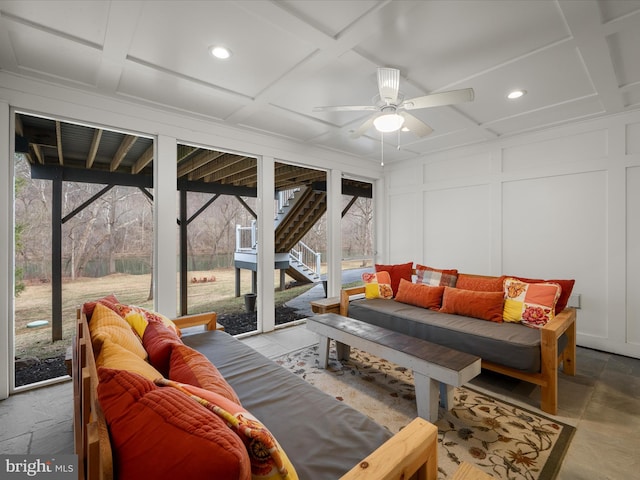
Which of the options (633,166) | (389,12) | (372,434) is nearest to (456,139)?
(633,166)

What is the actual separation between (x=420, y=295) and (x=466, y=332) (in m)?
0.87

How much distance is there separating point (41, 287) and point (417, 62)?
12.8 ft

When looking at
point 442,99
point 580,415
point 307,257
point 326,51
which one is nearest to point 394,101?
point 442,99

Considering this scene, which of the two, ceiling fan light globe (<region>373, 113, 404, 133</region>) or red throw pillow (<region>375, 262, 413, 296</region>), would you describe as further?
red throw pillow (<region>375, 262, 413, 296</region>)

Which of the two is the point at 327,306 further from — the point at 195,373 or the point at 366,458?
the point at 366,458

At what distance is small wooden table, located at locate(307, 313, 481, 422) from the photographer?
6.35 ft

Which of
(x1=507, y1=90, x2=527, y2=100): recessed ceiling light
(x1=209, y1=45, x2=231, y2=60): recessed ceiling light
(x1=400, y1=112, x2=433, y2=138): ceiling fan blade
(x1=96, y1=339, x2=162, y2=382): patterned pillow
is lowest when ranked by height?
(x1=96, y1=339, x2=162, y2=382): patterned pillow

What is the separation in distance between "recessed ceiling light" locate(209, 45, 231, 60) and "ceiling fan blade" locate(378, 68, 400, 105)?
3.71 feet

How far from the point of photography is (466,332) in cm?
261

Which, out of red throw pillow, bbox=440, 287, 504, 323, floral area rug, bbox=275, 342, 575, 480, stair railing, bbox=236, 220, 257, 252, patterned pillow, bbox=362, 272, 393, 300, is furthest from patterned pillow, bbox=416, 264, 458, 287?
stair railing, bbox=236, 220, 257, 252

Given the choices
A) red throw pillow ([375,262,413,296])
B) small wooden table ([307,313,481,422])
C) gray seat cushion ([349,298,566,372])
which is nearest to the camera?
small wooden table ([307,313,481,422])

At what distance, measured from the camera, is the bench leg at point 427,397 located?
2.02 metres

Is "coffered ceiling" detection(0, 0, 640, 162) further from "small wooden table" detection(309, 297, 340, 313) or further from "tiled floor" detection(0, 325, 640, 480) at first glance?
"tiled floor" detection(0, 325, 640, 480)

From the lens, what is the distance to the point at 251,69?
2.38 metres
